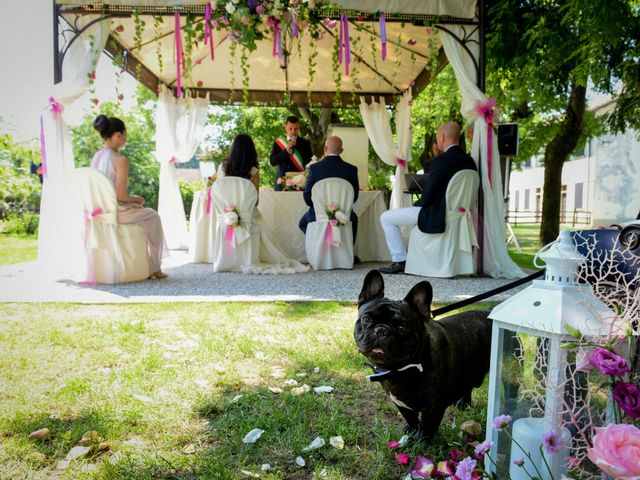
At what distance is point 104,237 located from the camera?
18.9 feet

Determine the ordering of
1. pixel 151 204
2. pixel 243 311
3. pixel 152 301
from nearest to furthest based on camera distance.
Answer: pixel 243 311
pixel 152 301
pixel 151 204

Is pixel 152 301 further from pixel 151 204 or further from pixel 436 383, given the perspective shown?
pixel 151 204

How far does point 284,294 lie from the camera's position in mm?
5035

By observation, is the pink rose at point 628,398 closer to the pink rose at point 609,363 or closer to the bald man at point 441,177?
the pink rose at point 609,363

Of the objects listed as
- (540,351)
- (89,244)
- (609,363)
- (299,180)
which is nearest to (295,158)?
(299,180)

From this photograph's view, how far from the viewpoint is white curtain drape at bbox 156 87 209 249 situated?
1006cm

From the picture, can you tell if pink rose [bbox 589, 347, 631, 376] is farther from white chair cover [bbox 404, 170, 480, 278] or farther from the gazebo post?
the gazebo post

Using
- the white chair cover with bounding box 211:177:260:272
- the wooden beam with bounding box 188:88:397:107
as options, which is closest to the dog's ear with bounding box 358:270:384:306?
the white chair cover with bounding box 211:177:260:272

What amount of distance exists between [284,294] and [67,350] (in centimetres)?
234

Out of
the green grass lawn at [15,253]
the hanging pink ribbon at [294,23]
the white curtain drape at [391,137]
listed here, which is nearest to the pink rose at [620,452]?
the hanging pink ribbon at [294,23]

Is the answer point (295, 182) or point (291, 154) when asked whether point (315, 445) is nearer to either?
point (295, 182)

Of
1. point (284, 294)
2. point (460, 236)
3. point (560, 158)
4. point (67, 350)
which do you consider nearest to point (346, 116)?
point (560, 158)

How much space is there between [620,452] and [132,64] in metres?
9.53

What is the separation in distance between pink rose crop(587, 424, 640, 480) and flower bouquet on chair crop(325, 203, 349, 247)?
6206 millimetres
